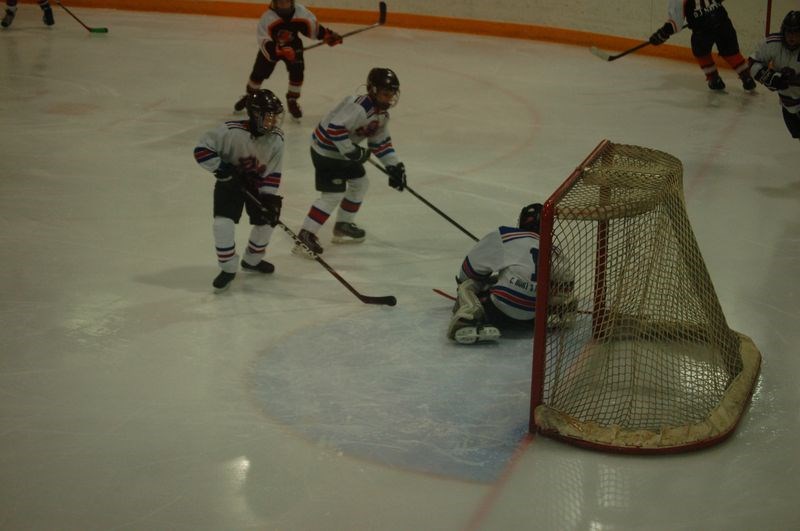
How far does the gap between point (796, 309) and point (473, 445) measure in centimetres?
184

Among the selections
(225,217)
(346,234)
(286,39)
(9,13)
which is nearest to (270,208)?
(225,217)

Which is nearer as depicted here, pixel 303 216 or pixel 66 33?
pixel 303 216

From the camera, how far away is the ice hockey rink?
2.88m

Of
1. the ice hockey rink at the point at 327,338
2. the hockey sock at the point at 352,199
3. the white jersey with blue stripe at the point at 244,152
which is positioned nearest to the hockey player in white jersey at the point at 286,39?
the ice hockey rink at the point at 327,338

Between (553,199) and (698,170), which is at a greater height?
(553,199)

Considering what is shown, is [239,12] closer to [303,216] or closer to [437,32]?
[437,32]

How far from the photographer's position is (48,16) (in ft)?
32.5

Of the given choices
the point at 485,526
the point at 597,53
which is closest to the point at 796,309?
the point at 485,526

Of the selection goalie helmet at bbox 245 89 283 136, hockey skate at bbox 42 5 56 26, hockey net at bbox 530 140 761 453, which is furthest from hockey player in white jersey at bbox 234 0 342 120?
hockey net at bbox 530 140 761 453

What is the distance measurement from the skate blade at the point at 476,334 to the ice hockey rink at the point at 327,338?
5cm

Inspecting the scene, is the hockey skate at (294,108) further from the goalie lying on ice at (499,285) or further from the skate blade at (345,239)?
the goalie lying on ice at (499,285)

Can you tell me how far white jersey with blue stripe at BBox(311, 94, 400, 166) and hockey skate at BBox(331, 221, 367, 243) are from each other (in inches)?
15.2

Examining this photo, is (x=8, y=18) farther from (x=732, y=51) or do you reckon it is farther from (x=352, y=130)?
(x=732, y=51)

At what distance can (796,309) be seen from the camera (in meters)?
4.22
